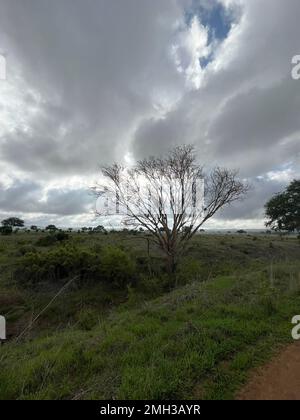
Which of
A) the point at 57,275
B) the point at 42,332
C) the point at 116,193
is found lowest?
the point at 42,332

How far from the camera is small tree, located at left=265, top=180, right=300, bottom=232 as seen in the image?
24750 mm

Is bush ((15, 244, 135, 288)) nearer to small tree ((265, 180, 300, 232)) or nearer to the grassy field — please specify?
the grassy field

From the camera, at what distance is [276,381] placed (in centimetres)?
333

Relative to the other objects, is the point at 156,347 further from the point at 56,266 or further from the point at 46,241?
the point at 46,241

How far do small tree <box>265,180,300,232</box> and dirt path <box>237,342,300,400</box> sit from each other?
2414 centimetres

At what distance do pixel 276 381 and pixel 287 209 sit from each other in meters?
25.5

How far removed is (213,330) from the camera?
4.75 meters

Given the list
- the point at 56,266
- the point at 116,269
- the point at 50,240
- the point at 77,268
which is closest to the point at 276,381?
the point at 116,269

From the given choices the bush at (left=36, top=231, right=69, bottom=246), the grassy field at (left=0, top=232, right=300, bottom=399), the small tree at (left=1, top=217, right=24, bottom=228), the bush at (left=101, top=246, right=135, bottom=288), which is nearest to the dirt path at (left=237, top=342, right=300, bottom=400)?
the grassy field at (left=0, top=232, right=300, bottom=399)

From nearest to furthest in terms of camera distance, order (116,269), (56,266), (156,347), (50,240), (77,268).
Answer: (156,347), (116,269), (56,266), (77,268), (50,240)
